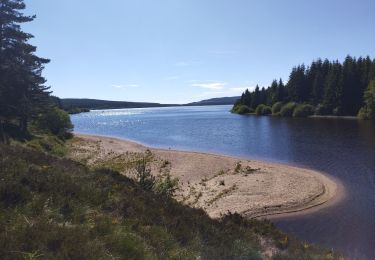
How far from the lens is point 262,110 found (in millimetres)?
125000

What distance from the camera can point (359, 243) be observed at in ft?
54.4

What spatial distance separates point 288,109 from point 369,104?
2696cm

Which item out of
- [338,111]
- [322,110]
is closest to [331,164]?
[338,111]

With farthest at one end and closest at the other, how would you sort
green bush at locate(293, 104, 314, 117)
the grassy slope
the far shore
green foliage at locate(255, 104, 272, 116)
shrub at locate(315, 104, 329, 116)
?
green foliage at locate(255, 104, 272, 116) → green bush at locate(293, 104, 314, 117) → shrub at locate(315, 104, 329, 116) → the far shore → the grassy slope

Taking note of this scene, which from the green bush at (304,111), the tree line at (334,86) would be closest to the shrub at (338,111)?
the tree line at (334,86)

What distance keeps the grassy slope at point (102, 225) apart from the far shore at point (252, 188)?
8592 mm

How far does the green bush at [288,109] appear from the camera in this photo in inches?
4341

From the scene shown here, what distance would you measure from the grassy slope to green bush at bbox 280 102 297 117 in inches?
3995

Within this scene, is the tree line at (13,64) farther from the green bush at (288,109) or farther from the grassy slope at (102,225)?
the green bush at (288,109)

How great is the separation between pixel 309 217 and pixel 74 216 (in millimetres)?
15603

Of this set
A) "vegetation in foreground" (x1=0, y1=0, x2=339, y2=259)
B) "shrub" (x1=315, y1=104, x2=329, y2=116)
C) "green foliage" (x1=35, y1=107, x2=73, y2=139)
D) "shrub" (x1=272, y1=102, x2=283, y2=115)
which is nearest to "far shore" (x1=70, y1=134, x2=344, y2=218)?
"vegetation in foreground" (x1=0, y1=0, x2=339, y2=259)

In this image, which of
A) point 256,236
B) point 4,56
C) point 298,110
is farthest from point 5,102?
point 298,110

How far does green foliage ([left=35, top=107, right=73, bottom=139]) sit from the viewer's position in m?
56.6

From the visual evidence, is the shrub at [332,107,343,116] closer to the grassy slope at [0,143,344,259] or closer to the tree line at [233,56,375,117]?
the tree line at [233,56,375,117]
